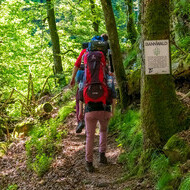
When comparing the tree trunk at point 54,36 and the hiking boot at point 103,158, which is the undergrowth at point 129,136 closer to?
the hiking boot at point 103,158

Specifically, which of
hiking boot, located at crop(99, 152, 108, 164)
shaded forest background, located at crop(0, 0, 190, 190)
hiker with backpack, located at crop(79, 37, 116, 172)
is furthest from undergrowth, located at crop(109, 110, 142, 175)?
hiker with backpack, located at crop(79, 37, 116, 172)

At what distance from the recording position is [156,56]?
3533mm

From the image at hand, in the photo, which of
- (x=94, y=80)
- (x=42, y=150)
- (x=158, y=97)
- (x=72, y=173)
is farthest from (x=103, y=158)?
(x=42, y=150)

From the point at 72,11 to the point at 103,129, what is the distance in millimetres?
14506

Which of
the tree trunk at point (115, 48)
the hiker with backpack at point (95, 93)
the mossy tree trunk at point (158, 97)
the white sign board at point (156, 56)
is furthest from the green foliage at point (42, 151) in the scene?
the white sign board at point (156, 56)

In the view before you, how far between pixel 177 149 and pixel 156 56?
130 cm

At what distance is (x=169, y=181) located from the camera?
295cm

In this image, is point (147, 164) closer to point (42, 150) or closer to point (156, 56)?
point (156, 56)

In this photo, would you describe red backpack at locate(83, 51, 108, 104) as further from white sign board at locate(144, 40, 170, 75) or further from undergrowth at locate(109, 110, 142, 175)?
undergrowth at locate(109, 110, 142, 175)

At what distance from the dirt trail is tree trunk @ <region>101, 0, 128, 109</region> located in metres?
1.34

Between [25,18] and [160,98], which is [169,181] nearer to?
[160,98]

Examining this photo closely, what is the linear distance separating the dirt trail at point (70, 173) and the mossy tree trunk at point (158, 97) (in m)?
0.75

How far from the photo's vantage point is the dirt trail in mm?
4082

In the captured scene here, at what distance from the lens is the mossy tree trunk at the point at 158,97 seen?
11.6ft
